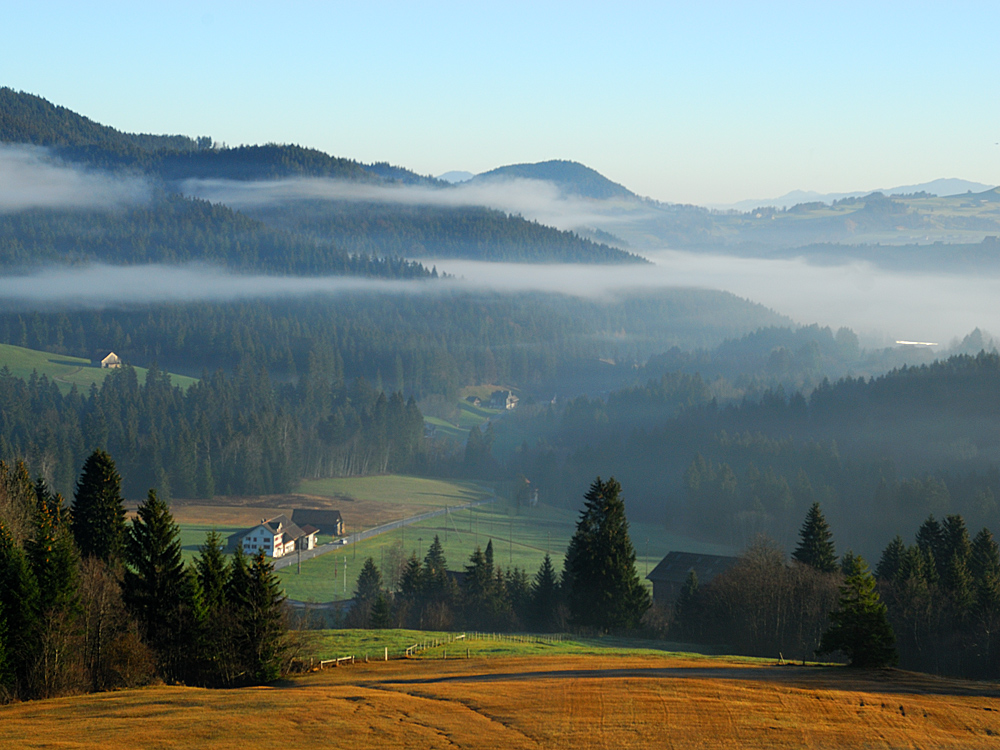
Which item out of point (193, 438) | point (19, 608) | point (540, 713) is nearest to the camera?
point (540, 713)

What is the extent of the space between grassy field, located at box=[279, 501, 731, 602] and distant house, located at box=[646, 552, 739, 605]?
50.1ft

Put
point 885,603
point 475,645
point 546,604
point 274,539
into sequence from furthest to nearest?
point 274,539 → point 546,604 → point 885,603 → point 475,645

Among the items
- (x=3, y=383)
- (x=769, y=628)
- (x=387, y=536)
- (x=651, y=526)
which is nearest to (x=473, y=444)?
(x=651, y=526)

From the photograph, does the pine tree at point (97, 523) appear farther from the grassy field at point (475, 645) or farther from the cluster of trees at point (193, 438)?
the cluster of trees at point (193, 438)

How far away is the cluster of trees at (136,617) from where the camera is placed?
125 ft

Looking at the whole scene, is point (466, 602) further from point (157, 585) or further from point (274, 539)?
point (274, 539)

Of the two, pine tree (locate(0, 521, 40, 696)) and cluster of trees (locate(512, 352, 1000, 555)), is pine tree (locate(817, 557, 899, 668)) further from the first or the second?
cluster of trees (locate(512, 352, 1000, 555))

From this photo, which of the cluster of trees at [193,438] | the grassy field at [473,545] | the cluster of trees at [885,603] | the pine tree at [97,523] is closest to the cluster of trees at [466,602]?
the cluster of trees at [885,603]

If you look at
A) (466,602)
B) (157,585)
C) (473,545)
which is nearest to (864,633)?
(157,585)

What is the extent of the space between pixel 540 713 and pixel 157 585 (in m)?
18.9

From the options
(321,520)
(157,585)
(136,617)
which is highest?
(157,585)

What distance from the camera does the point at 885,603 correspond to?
193ft

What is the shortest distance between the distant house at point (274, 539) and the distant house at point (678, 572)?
43161 millimetres

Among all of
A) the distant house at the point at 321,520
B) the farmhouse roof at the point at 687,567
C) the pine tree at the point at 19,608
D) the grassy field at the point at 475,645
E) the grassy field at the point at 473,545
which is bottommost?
the grassy field at the point at 473,545
